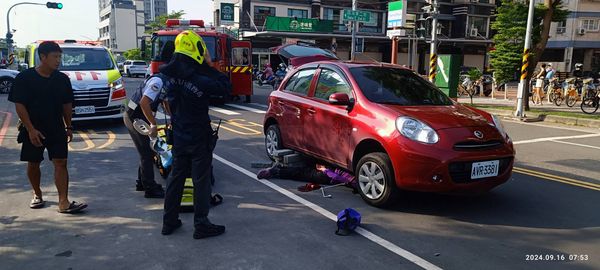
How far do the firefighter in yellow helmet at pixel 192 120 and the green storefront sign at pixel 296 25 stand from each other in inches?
1273

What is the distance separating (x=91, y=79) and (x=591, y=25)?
4708 centimetres

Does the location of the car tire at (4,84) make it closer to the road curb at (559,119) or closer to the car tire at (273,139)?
the car tire at (273,139)

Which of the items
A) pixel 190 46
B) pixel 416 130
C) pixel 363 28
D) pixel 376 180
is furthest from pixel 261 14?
pixel 190 46

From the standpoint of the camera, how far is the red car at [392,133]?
4609 millimetres

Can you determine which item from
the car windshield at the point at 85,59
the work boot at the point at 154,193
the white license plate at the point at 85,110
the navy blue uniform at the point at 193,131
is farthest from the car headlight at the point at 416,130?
the car windshield at the point at 85,59

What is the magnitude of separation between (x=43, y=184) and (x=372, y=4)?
4000cm

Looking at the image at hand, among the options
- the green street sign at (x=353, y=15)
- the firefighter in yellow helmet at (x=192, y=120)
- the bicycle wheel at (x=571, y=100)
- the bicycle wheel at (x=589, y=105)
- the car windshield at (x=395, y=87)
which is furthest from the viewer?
the green street sign at (x=353, y=15)

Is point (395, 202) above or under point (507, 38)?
under

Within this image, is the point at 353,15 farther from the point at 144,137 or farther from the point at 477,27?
the point at 477,27

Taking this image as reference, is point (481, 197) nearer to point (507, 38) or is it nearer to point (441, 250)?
point (441, 250)

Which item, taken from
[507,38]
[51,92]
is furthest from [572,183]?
[507,38]

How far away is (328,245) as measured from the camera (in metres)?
4.00

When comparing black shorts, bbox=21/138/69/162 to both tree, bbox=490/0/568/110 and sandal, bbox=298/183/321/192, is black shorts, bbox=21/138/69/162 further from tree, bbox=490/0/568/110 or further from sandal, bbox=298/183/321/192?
tree, bbox=490/0/568/110

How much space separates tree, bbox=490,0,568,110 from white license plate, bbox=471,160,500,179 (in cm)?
1069
